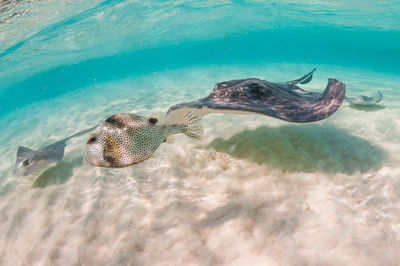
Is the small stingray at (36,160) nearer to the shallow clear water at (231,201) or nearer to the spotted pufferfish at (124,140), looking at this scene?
the shallow clear water at (231,201)

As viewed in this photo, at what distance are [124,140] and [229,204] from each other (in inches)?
62.7

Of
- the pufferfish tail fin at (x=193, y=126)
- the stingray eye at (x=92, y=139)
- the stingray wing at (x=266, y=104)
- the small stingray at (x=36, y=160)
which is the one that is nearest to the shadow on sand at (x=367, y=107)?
the stingray wing at (x=266, y=104)

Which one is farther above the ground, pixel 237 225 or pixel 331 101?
pixel 331 101

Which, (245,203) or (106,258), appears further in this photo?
(245,203)

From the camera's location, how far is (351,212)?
244 centimetres

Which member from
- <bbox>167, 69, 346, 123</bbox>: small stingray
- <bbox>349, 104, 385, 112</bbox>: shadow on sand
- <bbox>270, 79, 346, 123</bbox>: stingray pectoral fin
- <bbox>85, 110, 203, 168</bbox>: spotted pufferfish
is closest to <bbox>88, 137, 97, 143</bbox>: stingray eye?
<bbox>85, 110, 203, 168</bbox>: spotted pufferfish

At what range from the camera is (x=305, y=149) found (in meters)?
3.84

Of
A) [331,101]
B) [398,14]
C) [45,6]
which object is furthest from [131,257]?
[398,14]

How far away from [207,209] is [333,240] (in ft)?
4.66

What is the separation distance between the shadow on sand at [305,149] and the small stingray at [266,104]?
3.01ft

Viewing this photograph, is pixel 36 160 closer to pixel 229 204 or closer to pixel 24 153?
pixel 24 153

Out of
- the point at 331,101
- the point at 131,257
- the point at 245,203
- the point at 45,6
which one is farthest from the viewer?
the point at 45,6

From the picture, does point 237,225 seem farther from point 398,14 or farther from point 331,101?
point 398,14

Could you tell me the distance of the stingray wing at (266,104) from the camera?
277 centimetres
